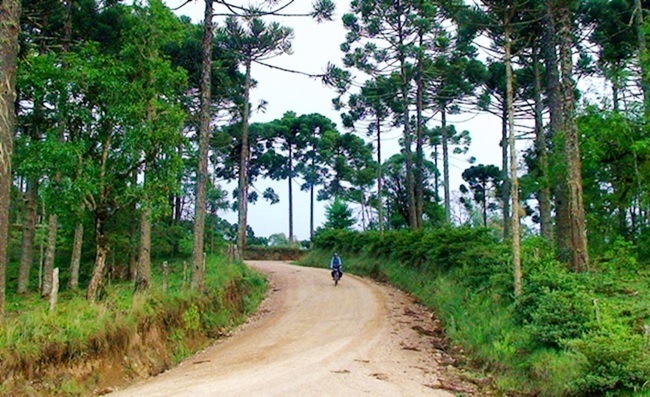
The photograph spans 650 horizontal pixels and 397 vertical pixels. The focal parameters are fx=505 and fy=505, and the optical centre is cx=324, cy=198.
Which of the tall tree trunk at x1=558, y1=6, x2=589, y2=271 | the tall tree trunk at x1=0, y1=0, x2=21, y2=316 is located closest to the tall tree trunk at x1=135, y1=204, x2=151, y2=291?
the tall tree trunk at x1=0, y1=0, x2=21, y2=316

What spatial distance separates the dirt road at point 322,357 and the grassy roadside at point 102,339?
0.50 metres

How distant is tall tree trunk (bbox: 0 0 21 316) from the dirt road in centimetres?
313

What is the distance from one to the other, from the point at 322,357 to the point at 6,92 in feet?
20.5

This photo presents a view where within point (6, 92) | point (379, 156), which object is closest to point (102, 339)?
point (6, 92)

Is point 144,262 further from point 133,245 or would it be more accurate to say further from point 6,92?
point 133,245

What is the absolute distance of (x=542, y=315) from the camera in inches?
312

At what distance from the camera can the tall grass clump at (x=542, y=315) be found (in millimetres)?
6070

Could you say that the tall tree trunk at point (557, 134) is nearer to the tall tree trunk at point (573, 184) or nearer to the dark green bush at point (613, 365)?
the tall tree trunk at point (573, 184)

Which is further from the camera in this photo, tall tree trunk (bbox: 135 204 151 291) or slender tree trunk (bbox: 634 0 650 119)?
slender tree trunk (bbox: 634 0 650 119)

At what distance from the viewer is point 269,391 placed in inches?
252

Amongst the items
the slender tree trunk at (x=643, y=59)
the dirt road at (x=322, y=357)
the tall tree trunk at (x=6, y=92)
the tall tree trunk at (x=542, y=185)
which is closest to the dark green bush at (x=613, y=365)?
the dirt road at (x=322, y=357)

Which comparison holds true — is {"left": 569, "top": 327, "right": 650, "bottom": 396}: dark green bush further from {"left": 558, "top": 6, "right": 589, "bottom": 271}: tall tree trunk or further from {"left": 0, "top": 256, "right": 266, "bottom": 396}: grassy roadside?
{"left": 0, "top": 256, "right": 266, "bottom": 396}: grassy roadside

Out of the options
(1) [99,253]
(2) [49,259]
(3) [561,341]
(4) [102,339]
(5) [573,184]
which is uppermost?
(5) [573,184]

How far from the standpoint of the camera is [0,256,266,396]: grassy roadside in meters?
6.39
